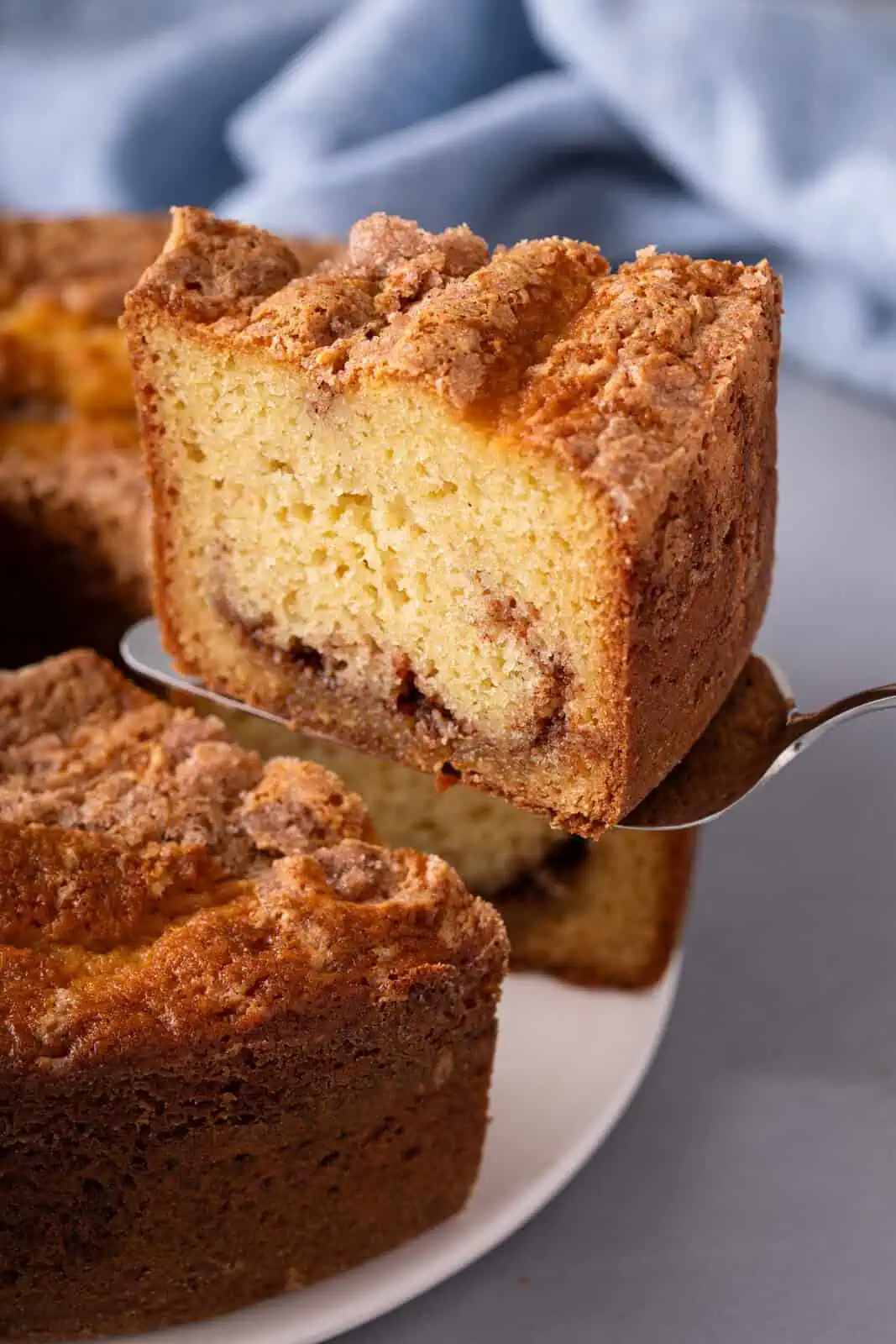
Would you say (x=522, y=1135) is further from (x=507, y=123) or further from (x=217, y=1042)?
(x=507, y=123)

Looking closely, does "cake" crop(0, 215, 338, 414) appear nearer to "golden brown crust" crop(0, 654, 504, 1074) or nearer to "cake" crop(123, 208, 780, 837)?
"cake" crop(123, 208, 780, 837)

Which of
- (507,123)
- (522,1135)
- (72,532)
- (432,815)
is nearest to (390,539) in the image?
(432,815)

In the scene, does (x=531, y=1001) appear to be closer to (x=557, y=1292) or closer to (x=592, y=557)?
(x=557, y=1292)

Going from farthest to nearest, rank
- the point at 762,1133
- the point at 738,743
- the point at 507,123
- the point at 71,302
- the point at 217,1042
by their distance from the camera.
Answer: the point at 507,123
the point at 71,302
the point at 762,1133
the point at 738,743
the point at 217,1042

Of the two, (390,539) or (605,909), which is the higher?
(390,539)

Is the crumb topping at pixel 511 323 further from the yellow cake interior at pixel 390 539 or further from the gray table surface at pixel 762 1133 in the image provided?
the gray table surface at pixel 762 1133

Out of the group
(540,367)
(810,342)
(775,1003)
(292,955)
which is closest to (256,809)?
(292,955)
